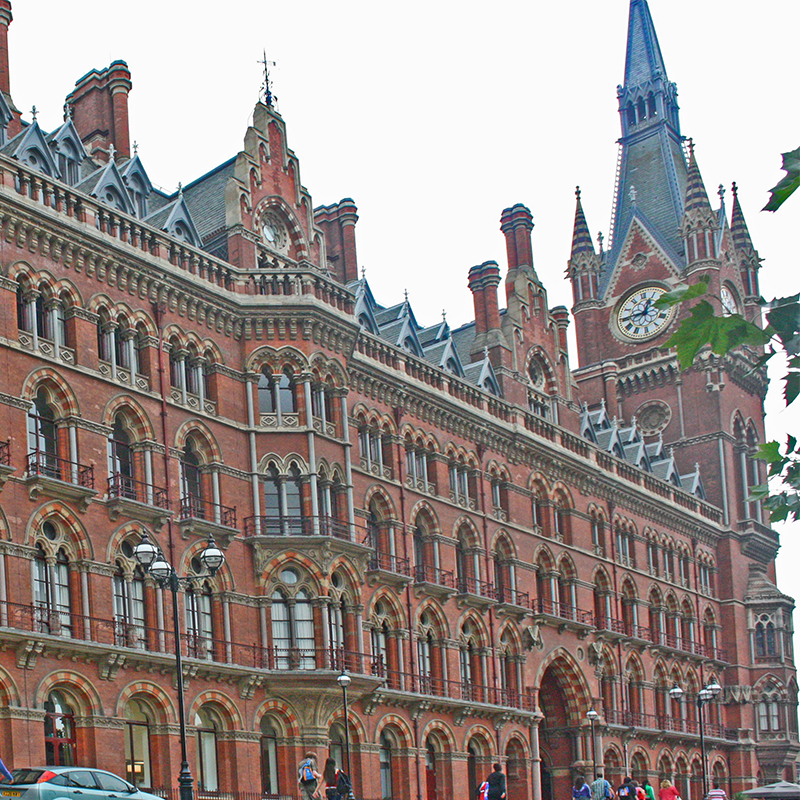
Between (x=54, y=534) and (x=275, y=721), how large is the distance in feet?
30.8

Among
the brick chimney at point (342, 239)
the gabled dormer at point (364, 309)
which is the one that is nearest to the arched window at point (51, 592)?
the gabled dormer at point (364, 309)

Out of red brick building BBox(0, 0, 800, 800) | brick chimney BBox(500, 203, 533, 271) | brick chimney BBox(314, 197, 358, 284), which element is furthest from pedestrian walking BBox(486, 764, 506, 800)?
brick chimney BBox(500, 203, 533, 271)

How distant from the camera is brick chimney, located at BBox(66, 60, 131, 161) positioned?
145 ft

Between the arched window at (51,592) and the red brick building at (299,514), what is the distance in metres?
0.08

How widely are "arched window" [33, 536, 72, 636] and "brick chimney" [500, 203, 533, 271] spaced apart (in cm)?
3233

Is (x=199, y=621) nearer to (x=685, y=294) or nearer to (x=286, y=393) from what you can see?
(x=286, y=393)

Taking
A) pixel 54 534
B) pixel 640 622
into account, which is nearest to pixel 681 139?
pixel 640 622

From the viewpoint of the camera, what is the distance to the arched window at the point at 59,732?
32.6 m

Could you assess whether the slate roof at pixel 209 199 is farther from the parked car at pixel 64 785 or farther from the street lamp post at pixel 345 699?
the parked car at pixel 64 785

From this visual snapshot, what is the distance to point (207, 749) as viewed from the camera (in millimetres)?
37219

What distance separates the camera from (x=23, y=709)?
31641 mm

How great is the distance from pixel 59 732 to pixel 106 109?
70.1ft

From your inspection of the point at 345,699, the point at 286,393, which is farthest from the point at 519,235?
the point at 345,699

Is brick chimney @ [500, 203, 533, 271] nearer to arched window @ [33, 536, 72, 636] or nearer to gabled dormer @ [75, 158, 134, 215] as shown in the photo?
gabled dormer @ [75, 158, 134, 215]
